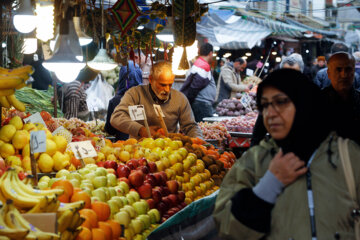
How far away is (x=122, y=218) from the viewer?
9.56 feet

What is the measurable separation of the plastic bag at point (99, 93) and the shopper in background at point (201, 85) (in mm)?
1863

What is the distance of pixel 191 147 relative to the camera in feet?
15.7

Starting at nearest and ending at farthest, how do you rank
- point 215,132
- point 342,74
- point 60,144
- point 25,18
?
point 60,144, point 342,74, point 25,18, point 215,132

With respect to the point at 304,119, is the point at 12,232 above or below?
below

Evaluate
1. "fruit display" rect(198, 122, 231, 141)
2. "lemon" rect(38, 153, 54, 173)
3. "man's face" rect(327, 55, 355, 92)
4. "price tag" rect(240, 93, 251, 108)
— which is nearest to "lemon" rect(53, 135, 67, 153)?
"lemon" rect(38, 153, 54, 173)

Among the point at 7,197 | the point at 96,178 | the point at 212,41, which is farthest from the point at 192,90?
the point at 7,197

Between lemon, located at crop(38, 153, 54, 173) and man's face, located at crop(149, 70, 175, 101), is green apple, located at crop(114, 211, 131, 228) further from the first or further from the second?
man's face, located at crop(149, 70, 175, 101)

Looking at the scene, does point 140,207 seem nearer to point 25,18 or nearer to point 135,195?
point 135,195

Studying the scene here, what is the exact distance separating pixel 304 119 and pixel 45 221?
123 cm

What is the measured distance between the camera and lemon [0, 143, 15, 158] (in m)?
3.41

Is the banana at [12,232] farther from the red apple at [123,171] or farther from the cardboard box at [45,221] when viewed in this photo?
the red apple at [123,171]

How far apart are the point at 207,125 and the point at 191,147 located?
291 centimetres

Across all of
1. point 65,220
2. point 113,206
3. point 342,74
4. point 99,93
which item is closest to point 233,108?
point 99,93

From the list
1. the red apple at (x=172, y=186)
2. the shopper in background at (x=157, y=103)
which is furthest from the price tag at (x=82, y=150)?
the shopper in background at (x=157, y=103)
